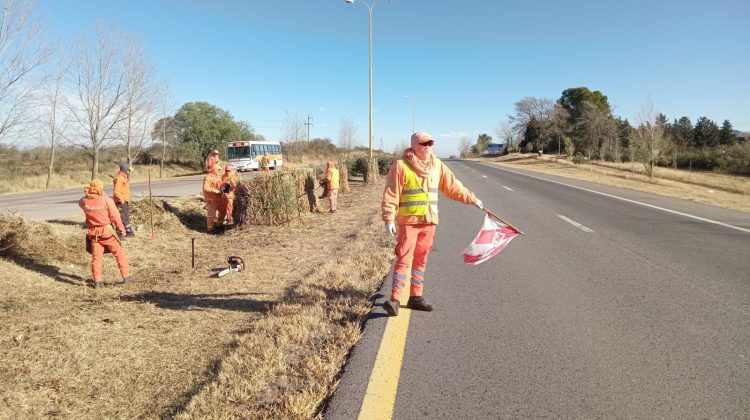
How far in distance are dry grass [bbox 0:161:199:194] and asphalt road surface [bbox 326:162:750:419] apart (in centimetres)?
2754

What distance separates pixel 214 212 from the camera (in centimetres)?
1021

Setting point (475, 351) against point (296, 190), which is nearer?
point (475, 351)

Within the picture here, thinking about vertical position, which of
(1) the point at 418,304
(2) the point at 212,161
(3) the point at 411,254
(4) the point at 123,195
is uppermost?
(2) the point at 212,161

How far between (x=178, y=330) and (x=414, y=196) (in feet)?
8.64

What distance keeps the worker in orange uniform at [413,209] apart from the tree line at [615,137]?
96.6ft

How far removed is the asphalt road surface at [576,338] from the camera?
2.63 m

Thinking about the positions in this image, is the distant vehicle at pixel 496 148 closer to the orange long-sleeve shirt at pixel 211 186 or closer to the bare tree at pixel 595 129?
the bare tree at pixel 595 129

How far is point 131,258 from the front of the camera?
24.0ft

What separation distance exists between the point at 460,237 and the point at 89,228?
237 inches

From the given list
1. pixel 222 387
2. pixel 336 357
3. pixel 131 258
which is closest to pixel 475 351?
pixel 336 357

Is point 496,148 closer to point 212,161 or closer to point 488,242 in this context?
point 212,161

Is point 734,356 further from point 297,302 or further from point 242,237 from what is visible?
point 242,237

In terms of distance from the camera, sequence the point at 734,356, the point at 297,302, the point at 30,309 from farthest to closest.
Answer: the point at 30,309
the point at 297,302
the point at 734,356

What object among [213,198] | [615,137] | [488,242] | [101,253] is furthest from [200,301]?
[615,137]
